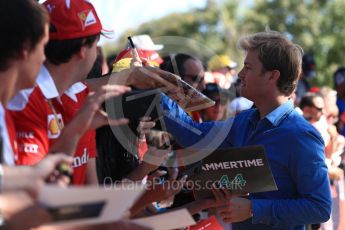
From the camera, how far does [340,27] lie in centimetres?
2719

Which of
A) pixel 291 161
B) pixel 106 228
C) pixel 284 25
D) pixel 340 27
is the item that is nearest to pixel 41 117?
pixel 106 228

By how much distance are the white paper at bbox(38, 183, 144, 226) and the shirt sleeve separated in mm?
1610

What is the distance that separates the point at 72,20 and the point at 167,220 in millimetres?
976

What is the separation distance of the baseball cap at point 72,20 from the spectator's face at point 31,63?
0.39 metres

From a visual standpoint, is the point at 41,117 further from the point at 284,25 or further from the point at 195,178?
the point at 284,25

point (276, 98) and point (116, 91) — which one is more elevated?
point (116, 91)

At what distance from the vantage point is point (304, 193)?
411cm

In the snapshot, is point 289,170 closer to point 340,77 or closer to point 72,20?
point 72,20

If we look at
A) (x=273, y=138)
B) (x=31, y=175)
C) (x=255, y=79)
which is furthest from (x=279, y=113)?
(x=31, y=175)

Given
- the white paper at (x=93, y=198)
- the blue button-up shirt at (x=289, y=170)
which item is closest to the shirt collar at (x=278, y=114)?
the blue button-up shirt at (x=289, y=170)

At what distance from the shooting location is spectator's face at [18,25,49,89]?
2.79 meters

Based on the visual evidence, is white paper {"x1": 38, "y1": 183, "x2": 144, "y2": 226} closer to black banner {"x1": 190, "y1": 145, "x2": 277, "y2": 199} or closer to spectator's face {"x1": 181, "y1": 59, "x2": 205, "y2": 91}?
black banner {"x1": 190, "y1": 145, "x2": 277, "y2": 199}

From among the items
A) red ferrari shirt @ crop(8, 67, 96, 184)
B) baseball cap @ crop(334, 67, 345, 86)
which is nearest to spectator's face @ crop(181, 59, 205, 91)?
red ferrari shirt @ crop(8, 67, 96, 184)

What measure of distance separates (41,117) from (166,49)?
534cm
